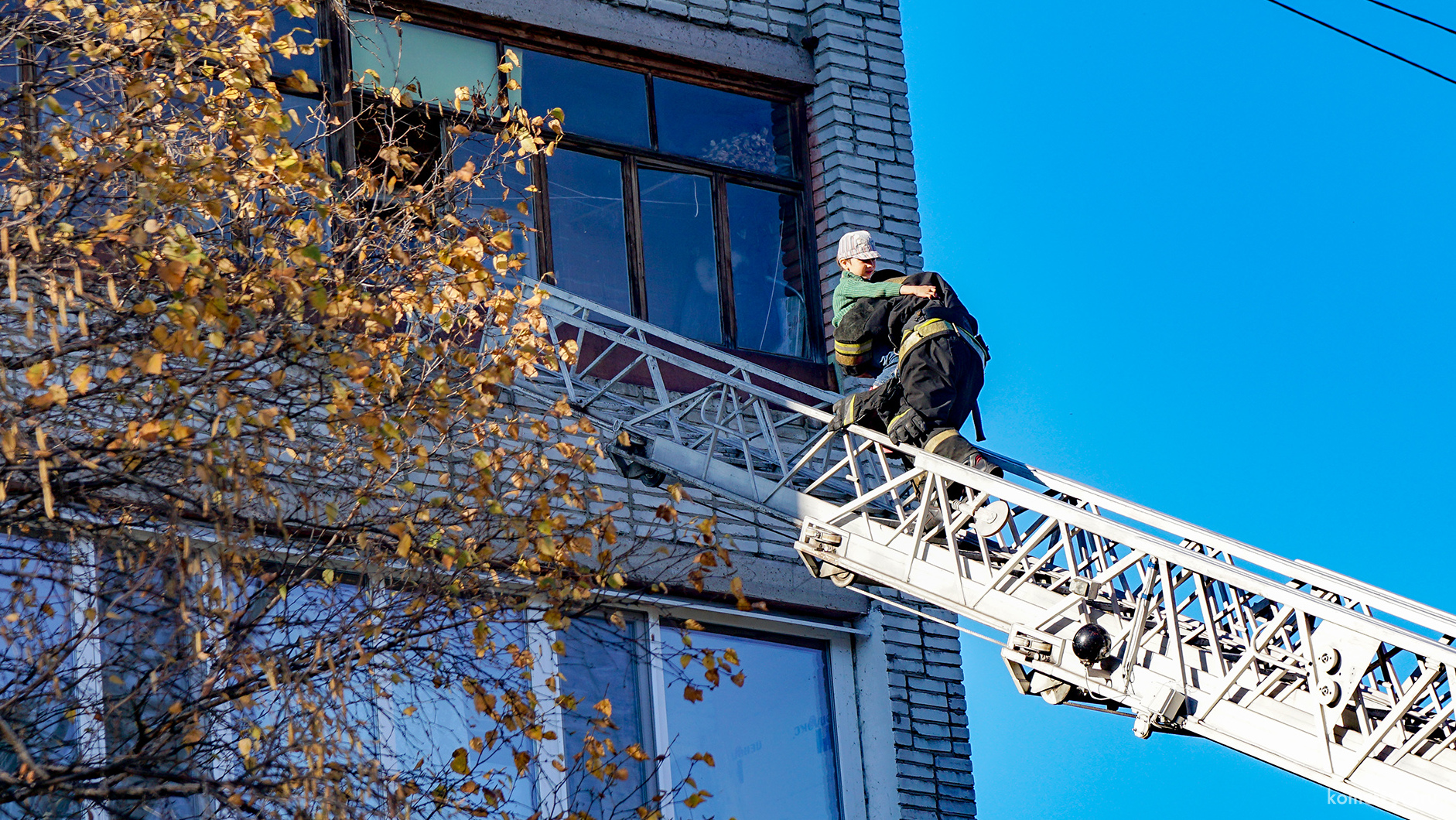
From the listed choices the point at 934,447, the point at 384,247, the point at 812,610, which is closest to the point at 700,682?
the point at 812,610

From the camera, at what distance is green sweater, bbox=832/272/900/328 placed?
29.8ft

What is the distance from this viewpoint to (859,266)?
30.2 ft

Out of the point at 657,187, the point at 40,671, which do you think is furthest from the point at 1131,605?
the point at 657,187

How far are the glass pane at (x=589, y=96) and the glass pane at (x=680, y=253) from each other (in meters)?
0.37

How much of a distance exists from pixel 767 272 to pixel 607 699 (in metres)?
3.75

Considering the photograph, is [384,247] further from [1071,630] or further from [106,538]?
[1071,630]

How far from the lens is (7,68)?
10055 millimetres

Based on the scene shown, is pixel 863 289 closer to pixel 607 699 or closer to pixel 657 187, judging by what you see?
pixel 607 699

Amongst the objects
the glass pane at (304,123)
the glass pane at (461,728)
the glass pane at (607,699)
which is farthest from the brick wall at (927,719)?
the glass pane at (304,123)

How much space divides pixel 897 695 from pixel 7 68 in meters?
6.47

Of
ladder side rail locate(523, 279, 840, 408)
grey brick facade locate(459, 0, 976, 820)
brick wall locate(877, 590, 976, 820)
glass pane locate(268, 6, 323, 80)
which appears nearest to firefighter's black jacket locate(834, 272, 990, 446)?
ladder side rail locate(523, 279, 840, 408)

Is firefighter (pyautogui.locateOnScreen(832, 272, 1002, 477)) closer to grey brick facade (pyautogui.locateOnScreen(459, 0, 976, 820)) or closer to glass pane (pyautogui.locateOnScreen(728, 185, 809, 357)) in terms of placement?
grey brick facade (pyautogui.locateOnScreen(459, 0, 976, 820))

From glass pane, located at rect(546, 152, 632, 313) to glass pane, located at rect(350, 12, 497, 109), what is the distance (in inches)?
30.4

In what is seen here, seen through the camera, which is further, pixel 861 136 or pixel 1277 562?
pixel 861 136
